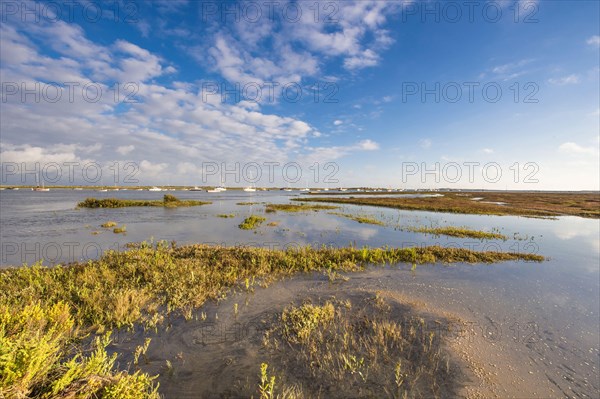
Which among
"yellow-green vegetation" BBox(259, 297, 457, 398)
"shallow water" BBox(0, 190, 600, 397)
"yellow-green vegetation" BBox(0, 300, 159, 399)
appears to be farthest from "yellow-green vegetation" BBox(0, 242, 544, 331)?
"yellow-green vegetation" BBox(0, 300, 159, 399)

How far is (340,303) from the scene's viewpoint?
1099cm

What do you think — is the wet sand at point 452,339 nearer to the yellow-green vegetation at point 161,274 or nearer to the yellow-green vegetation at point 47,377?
the yellow-green vegetation at point 161,274

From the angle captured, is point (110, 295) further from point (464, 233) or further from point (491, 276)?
point (464, 233)

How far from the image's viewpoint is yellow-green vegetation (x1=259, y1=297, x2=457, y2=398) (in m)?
6.41

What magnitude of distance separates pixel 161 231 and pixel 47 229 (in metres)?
11.3

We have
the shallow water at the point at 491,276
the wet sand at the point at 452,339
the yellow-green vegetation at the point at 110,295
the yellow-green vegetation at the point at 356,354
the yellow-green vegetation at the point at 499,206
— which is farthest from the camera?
the yellow-green vegetation at the point at 499,206

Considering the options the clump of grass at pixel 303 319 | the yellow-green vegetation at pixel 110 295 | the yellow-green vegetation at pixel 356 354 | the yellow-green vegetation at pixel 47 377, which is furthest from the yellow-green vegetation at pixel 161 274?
the yellow-green vegetation at pixel 47 377

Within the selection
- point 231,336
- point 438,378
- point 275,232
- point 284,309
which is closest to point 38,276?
point 231,336

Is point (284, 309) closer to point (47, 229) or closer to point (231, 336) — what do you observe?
point (231, 336)

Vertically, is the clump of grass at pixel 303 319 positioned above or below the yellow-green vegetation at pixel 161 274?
below

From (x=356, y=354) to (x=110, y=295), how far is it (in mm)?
9546

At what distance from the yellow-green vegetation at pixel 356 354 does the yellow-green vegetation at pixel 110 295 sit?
797 millimetres

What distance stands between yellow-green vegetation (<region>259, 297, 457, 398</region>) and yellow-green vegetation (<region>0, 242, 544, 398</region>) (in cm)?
80

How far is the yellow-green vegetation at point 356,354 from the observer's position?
6.41 m
